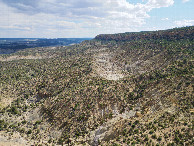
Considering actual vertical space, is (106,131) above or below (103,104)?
below

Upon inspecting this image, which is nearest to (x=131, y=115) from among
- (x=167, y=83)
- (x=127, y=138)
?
(x=127, y=138)

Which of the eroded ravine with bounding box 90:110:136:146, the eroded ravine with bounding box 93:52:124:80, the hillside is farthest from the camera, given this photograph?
the eroded ravine with bounding box 93:52:124:80

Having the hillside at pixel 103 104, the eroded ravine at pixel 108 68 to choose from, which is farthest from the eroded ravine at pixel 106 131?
the eroded ravine at pixel 108 68

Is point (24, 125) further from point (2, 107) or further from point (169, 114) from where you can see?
point (169, 114)

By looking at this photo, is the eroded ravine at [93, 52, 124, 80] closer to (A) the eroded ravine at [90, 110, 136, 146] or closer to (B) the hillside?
(B) the hillside

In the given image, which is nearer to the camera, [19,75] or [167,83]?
[167,83]

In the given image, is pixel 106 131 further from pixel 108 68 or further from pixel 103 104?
pixel 108 68

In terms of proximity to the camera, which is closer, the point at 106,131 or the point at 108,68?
the point at 106,131

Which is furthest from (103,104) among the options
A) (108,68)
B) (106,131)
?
(108,68)

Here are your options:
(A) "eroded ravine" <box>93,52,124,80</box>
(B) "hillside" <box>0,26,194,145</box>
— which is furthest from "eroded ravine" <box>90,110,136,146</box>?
(A) "eroded ravine" <box>93,52,124,80</box>
